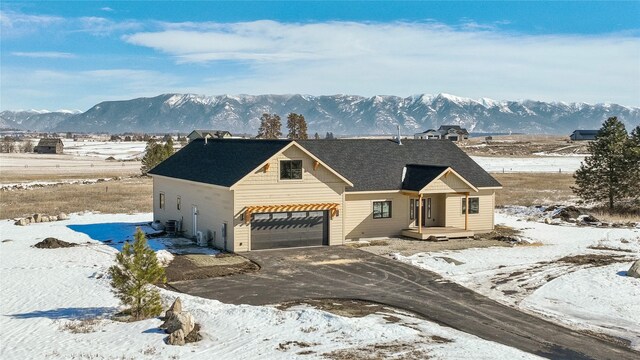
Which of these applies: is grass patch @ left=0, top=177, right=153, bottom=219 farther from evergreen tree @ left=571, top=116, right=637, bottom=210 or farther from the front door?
evergreen tree @ left=571, top=116, right=637, bottom=210

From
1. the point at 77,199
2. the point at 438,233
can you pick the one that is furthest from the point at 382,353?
the point at 77,199

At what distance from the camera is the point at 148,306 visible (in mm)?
20484

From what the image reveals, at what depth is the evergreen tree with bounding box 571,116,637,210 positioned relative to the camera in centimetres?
4638

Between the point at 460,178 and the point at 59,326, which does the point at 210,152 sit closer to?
the point at 460,178

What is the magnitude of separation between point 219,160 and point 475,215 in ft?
51.3

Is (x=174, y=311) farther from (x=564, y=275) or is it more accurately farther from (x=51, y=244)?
(x=564, y=275)

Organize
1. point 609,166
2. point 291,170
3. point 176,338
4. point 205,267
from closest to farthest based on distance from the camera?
point 176,338 < point 205,267 < point 291,170 < point 609,166

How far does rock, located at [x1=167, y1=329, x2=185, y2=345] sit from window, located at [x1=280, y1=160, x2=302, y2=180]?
15.9 meters

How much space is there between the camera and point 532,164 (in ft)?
333

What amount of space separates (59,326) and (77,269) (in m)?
8.38

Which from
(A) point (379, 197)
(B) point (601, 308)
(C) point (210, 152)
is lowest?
(B) point (601, 308)

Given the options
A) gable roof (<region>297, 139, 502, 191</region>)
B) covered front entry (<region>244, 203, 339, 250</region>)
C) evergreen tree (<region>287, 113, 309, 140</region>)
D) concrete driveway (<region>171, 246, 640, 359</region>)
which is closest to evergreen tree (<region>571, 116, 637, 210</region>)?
gable roof (<region>297, 139, 502, 191</region>)

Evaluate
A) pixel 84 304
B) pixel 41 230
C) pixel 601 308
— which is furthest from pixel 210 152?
pixel 601 308

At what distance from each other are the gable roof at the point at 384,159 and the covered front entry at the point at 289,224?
281 cm
